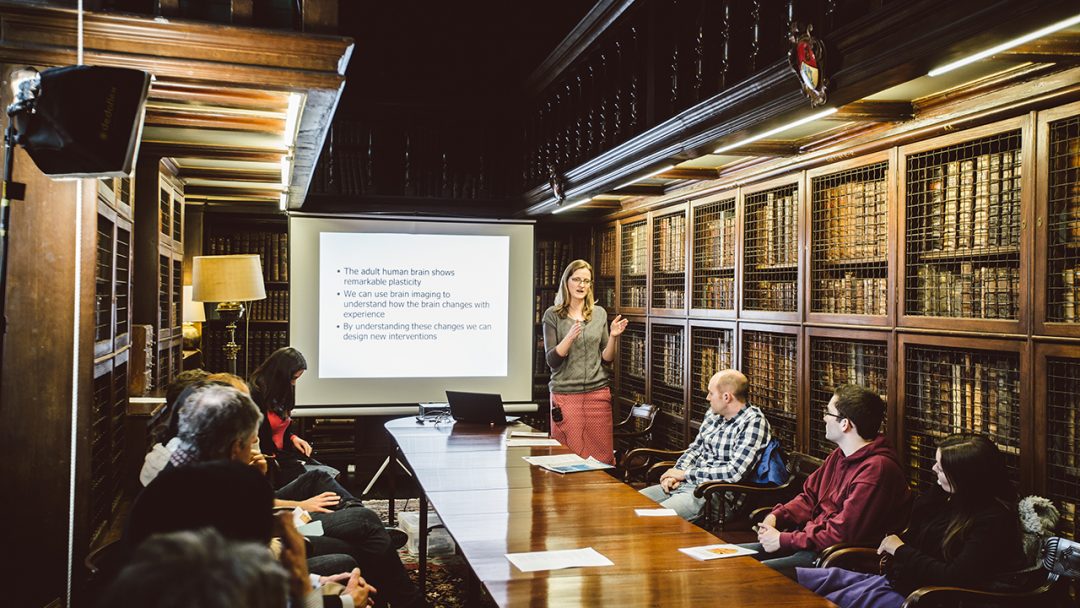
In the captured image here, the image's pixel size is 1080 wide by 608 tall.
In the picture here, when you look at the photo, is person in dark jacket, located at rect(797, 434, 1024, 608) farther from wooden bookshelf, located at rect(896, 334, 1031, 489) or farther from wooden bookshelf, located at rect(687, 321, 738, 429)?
wooden bookshelf, located at rect(687, 321, 738, 429)

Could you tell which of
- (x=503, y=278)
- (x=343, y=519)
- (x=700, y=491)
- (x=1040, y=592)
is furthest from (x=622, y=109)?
(x=1040, y=592)

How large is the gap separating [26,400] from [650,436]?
13.3 feet

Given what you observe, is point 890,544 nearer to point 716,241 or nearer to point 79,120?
point 716,241

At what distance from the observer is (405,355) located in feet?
21.2

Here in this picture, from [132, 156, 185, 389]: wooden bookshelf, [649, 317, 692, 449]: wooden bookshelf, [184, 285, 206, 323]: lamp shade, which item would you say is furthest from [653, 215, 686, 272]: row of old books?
[184, 285, 206, 323]: lamp shade

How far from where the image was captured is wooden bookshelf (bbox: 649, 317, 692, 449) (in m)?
5.81

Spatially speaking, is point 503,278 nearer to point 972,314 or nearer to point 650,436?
point 650,436

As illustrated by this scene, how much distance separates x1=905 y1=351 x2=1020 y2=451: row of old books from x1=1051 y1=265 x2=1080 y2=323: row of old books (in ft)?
1.13

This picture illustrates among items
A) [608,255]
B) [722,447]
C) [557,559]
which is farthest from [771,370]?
[608,255]

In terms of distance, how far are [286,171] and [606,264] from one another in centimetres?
333

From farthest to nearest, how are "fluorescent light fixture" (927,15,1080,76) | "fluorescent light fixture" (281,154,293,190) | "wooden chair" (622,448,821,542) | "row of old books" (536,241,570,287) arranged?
1. "row of old books" (536,241,570,287)
2. "fluorescent light fixture" (281,154,293,190)
3. "wooden chair" (622,448,821,542)
4. "fluorescent light fixture" (927,15,1080,76)

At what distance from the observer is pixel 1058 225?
110 inches

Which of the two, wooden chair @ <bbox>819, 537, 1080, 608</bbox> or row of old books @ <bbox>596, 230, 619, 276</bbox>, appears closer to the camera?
wooden chair @ <bbox>819, 537, 1080, 608</bbox>

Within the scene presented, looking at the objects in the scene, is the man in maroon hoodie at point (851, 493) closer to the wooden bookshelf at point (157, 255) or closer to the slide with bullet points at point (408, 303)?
the slide with bullet points at point (408, 303)
